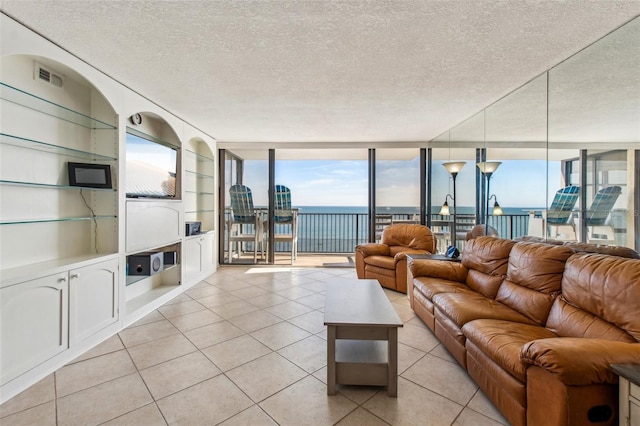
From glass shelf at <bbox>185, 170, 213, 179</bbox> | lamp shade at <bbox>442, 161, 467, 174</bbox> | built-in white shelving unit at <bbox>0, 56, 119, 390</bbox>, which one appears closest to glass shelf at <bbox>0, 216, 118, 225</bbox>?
built-in white shelving unit at <bbox>0, 56, 119, 390</bbox>

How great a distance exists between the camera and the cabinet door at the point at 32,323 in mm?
1667

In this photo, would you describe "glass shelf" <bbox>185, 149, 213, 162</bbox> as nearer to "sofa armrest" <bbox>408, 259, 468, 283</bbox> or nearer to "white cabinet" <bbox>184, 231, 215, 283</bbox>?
"white cabinet" <bbox>184, 231, 215, 283</bbox>

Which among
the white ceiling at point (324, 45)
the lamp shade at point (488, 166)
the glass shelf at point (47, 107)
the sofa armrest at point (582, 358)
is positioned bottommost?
the sofa armrest at point (582, 358)

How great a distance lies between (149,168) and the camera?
3137 mm

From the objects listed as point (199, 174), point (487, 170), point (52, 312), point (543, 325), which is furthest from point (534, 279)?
point (199, 174)

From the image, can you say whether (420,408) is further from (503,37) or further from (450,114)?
(450,114)

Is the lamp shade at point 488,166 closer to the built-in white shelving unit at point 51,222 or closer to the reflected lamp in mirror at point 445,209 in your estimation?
the reflected lamp in mirror at point 445,209

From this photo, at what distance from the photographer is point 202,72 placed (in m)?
2.42

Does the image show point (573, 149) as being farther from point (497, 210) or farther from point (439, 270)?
point (439, 270)

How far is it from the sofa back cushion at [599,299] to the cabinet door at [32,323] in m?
3.61

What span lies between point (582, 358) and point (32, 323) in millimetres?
3273

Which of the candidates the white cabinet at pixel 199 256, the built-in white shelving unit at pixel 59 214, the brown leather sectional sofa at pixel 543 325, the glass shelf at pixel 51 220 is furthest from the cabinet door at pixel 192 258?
the brown leather sectional sofa at pixel 543 325

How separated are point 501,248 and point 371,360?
175cm

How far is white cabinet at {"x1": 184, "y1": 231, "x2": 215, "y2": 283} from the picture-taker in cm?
397
